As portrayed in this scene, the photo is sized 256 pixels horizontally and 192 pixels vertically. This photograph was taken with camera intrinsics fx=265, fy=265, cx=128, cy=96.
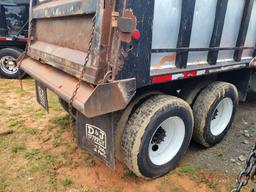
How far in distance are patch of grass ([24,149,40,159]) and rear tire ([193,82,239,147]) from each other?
2062 mm

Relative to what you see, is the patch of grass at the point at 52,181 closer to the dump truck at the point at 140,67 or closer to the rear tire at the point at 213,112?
the dump truck at the point at 140,67

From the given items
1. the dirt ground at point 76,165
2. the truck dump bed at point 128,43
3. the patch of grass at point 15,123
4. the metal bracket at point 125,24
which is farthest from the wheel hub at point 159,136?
the patch of grass at point 15,123

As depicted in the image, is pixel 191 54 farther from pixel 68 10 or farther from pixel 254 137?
pixel 254 137

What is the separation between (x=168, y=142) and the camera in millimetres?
3123

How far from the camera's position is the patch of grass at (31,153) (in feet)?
10.9

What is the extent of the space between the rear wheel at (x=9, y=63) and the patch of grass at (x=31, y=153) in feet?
14.4

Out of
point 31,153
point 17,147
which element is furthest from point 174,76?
point 17,147

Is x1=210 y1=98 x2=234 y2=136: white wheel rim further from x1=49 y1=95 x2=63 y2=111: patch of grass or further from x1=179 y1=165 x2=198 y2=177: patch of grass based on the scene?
x1=49 y1=95 x2=63 y2=111: patch of grass

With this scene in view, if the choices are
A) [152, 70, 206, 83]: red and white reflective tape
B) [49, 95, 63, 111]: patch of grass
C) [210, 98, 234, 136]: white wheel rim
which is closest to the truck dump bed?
[152, 70, 206, 83]: red and white reflective tape

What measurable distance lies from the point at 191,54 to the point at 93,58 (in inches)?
50.8

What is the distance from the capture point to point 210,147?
3672mm

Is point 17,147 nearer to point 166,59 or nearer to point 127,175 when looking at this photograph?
point 127,175

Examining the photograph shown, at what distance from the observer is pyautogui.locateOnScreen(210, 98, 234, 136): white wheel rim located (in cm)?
375

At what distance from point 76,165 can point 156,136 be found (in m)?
1.03
